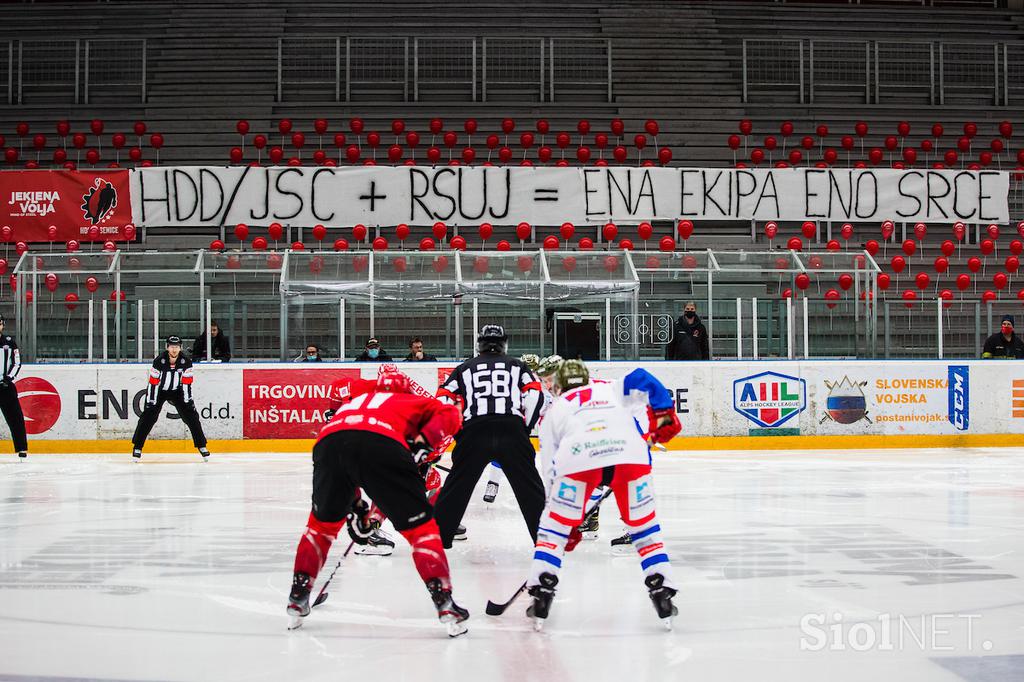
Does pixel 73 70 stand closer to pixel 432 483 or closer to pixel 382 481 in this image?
pixel 432 483

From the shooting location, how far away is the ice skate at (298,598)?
5.14m

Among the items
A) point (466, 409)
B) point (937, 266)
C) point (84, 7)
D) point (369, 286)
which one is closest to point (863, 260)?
point (937, 266)

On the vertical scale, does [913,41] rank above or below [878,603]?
above


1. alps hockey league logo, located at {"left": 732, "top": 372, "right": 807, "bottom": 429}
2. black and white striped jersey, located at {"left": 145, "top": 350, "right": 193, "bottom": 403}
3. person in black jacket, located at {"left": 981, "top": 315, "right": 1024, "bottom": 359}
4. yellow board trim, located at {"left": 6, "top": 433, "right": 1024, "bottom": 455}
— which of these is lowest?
yellow board trim, located at {"left": 6, "top": 433, "right": 1024, "bottom": 455}

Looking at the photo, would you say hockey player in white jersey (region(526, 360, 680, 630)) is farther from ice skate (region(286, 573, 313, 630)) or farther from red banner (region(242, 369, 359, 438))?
red banner (region(242, 369, 359, 438))

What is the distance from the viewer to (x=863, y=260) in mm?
15609

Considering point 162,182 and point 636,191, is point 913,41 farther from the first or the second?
point 162,182

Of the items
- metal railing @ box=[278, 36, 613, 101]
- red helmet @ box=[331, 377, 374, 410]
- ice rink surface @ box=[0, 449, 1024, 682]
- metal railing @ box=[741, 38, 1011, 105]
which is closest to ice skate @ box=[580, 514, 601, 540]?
ice rink surface @ box=[0, 449, 1024, 682]

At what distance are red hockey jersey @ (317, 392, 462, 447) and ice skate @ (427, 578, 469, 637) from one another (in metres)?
0.68

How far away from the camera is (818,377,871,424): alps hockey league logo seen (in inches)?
618

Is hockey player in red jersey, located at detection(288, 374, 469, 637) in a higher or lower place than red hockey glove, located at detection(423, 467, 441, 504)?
higher

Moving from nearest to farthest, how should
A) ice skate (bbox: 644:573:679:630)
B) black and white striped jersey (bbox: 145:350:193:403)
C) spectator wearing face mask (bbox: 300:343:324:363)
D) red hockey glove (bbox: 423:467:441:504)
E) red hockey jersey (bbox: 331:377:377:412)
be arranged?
ice skate (bbox: 644:573:679:630) → red hockey jersey (bbox: 331:377:377:412) → red hockey glove (bbox: 423:467:441:504) → black and white striped jersey (bbox: 145:350:193:403) → spectator wearing face mask (bbox: 300:343:324:363)

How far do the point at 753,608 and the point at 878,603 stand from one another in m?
0.65

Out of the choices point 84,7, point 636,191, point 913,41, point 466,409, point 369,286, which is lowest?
point 466,409
